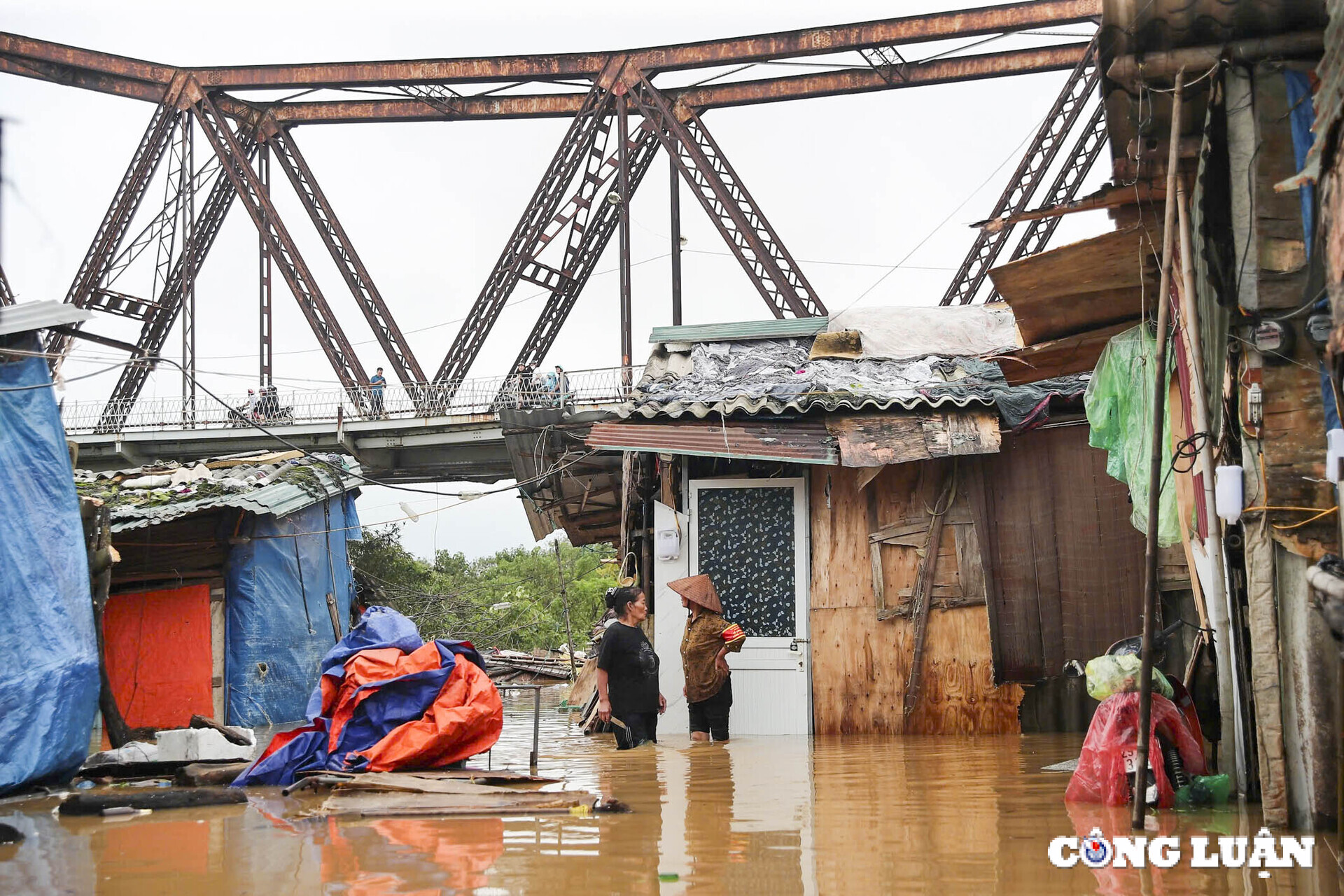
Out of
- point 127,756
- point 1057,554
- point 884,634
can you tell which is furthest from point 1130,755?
point 127,756

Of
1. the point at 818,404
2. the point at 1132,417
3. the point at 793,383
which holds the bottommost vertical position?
the point at 1132,417

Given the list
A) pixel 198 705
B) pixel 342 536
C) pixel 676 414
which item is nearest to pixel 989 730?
pixel 676 414

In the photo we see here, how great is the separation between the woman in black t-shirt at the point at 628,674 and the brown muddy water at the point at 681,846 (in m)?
1.64

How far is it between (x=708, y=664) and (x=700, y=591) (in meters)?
0.59

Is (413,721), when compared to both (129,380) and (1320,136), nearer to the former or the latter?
(1320,136)

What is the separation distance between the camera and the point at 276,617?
543 inches

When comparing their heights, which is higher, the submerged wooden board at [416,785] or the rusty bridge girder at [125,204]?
the rusty bridge girder at [125,204]

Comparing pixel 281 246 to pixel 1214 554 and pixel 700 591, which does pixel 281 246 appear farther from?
pixel 1214 554

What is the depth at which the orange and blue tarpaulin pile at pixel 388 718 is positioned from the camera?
694 cm

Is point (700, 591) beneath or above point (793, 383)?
beneath

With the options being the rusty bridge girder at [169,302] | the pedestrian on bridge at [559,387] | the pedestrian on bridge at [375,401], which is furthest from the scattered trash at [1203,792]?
the rusty bridge girder at [169,302]

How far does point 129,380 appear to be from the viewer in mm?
21938

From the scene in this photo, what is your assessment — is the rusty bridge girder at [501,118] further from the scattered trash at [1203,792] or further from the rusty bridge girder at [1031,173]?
the scattered trash at [1203,792]

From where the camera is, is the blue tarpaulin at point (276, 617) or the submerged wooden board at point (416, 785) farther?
the blue tarpaulin at point (276, 617)
